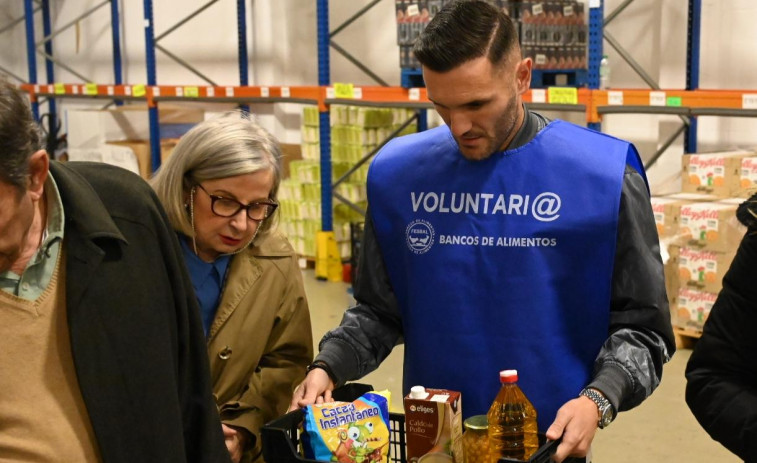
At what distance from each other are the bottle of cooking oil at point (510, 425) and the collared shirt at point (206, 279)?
795mm

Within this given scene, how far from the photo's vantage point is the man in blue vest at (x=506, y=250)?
6.79 ft

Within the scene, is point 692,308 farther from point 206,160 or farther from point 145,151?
point 145,151

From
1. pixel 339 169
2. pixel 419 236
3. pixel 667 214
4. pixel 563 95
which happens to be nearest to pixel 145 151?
pixel 339 169

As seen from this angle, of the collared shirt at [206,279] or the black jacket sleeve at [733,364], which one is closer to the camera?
the black jacket sleeve at [733,364]

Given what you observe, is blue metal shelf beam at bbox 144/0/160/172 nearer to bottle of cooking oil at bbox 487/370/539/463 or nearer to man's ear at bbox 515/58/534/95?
man's ear at bbox 515/58/534/95

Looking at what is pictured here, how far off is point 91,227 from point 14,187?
0.55ft

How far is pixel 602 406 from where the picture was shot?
1926 millimetres

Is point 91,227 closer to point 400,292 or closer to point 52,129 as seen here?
point 400,292

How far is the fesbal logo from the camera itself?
7.39 ft

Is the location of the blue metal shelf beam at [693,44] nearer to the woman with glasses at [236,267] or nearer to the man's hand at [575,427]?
the woman with glasses at [236,267]

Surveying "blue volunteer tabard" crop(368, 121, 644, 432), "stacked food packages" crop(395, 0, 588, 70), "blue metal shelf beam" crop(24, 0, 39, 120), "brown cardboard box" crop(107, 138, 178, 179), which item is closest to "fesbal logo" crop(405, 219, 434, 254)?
"blue volunteer tabard" crop(368, 121, 644, 432)

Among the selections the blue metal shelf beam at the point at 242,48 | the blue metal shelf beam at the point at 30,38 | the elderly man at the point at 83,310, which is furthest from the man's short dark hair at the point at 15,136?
the blue metal shelf beam at the point at 30,38

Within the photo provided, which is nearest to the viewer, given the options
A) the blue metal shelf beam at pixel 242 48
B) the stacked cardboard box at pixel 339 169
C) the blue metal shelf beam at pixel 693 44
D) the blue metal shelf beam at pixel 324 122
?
the blue metal shelf beam at pixel 693 44

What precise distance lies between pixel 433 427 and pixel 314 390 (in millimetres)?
300
